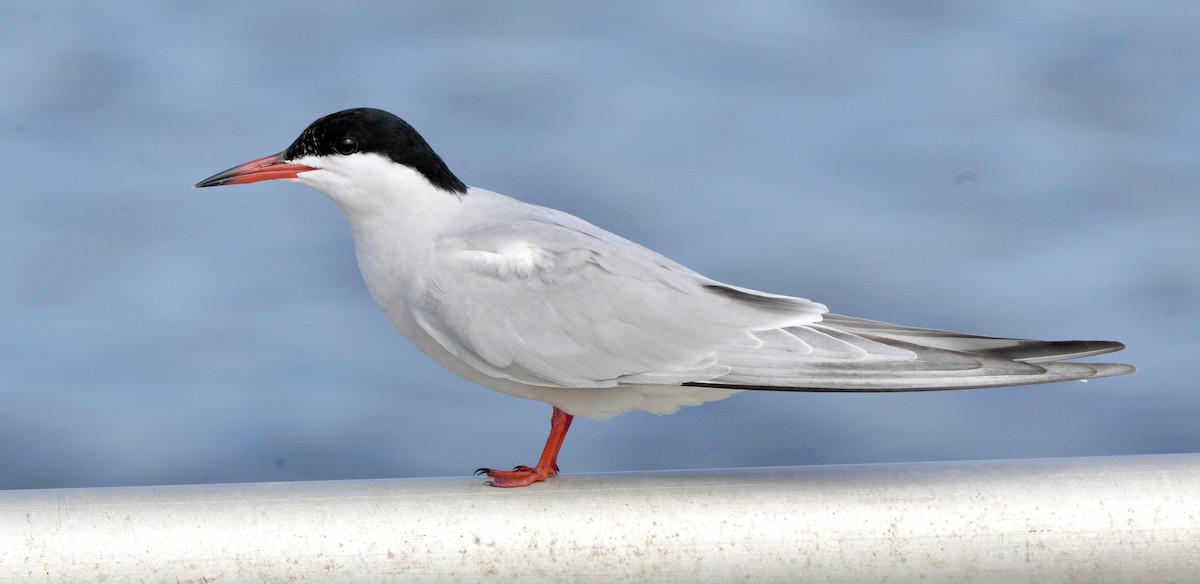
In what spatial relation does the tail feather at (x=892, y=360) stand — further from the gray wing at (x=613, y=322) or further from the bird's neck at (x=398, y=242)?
the bird's neck at (x=398, y=242)

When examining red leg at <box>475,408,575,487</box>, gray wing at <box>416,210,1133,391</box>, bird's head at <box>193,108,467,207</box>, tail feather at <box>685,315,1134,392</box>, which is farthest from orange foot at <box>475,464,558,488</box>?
bird's head at <box>193,108,467,207</box>

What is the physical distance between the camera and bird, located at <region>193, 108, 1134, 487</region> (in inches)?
104

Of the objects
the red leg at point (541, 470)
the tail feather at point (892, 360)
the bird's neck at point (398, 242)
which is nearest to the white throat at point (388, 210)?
the bird's neck at point (398, 242)

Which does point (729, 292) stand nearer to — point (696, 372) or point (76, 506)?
point (696, 372)

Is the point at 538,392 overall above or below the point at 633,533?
above

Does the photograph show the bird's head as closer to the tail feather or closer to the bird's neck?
the bird's neck

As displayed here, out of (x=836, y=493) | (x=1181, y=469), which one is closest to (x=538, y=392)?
(x=836, y=493)

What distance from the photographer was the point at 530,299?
2.72 m

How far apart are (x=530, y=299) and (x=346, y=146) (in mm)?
445

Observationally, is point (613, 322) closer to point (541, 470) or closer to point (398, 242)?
point (541, 470)

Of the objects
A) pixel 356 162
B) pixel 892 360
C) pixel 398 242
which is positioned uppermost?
pixel 356 162

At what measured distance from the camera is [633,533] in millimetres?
2127

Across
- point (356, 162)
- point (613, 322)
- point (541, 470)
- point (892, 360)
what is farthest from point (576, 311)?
point (892, 360)

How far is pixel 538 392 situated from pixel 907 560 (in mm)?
896
